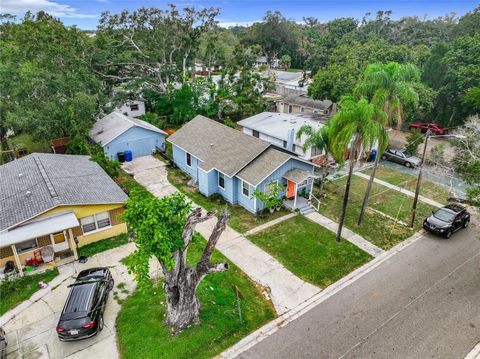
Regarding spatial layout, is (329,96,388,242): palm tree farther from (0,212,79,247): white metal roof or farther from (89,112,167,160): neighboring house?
(89,112,167,160): neighboring house

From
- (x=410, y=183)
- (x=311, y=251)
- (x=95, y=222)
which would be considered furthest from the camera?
(x=410, y=183)

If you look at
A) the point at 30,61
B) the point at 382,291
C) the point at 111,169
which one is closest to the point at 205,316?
the point at 382,291

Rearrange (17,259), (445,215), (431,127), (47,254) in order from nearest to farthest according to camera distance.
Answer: (17,259) < (47,254) < (445,215) < (431,127)

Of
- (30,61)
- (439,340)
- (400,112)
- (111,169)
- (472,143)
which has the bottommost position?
(439,340)

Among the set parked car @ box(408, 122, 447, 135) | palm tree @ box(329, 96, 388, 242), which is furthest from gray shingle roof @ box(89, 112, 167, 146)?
parked car @ box(408, 122, 447, 135)

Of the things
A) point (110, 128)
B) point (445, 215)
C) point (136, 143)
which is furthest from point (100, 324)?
point (110, 128)

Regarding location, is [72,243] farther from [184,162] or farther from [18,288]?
[184,162]

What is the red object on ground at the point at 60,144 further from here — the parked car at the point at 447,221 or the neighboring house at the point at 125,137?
the parked car at the point at 447,221

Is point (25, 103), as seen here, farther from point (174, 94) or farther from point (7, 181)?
point (174, 94)
